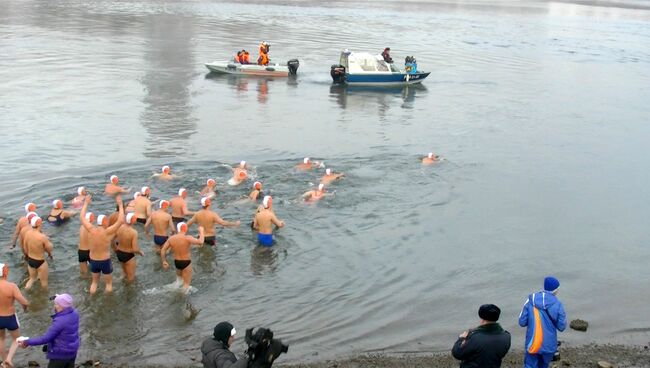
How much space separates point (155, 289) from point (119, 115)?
17531mm

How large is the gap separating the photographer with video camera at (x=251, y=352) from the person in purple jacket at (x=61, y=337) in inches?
98.8

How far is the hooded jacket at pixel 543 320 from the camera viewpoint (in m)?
9.67

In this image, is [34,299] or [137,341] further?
[34,299]

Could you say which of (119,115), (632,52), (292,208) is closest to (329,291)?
(292,208)

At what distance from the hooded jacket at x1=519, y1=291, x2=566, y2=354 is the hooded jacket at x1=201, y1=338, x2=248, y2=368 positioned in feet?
14.2

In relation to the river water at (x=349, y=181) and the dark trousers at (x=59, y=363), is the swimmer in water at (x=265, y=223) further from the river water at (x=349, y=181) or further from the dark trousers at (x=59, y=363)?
the dark trousers at (x=59, y=363)

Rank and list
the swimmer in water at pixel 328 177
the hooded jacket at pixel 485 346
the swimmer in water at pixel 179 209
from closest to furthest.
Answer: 1. the hooded jacket at pixel 485 346
2. the swimmer in water at pixel 179 209
3. the swimmer in water at pixel 328 177

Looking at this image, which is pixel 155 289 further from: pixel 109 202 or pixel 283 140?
pixel 283 140

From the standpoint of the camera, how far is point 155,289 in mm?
14492

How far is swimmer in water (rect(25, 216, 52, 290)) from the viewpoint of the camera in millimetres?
13781

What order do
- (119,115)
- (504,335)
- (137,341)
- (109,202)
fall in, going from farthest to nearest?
(119,115), (109,202), (137,341), (504,335)

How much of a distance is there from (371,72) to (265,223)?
23712mm

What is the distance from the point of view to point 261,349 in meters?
7.02

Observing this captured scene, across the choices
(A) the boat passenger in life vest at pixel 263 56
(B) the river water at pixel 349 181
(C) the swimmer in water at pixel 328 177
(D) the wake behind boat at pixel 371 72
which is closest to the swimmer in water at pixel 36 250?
(B) the river water at pixel 349 181
